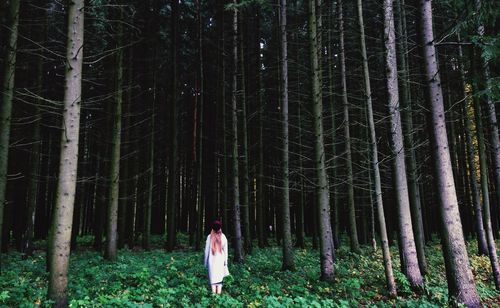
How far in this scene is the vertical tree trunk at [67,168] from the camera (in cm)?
611

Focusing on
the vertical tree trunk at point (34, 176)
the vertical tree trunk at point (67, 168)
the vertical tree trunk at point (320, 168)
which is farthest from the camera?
the vertical tree trunk at point (34, 176)

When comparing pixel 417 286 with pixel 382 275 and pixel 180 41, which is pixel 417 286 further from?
pixel 180 41

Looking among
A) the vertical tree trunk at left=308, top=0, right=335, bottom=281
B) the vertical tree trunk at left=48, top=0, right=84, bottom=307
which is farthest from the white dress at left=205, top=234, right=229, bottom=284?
the vertical tree trunk at left=48, top=0, right=84, bottom=307

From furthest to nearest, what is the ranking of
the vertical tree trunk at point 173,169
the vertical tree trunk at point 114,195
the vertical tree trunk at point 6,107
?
the vertical tree trunk at point 173,169
the vertical tree trunk at point 114,195
the vertical tree trunk at point 6,107

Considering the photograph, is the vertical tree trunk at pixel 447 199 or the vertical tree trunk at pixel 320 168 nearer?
the vertical tree trunk at pixel 447 199

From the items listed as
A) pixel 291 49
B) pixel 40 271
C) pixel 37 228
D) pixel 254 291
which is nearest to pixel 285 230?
pixel 254 291

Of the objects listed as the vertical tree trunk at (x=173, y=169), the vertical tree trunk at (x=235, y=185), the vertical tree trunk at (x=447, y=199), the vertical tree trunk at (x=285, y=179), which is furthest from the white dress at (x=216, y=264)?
the vertical tree trunk at (x=173, y=169)

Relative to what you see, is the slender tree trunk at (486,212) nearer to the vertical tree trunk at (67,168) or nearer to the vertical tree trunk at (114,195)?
the vertical tree trunk at (67,168)

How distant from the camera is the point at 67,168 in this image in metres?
6.31

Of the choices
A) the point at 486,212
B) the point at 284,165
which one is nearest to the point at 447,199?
the point at 486,212

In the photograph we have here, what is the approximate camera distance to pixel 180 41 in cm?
2173

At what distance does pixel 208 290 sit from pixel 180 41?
56.2ft

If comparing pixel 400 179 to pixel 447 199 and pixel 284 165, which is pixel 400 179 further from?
pixel 284 165

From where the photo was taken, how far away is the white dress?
28.0 ft
